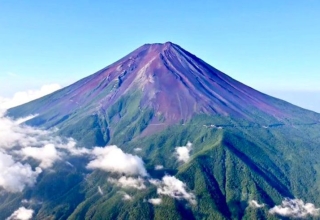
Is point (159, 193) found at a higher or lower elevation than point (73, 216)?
higher

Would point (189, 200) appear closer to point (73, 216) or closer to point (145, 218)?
point (145, 218)

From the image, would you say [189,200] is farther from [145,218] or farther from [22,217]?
[22,217]

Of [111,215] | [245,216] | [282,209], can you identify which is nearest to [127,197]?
[111,215]

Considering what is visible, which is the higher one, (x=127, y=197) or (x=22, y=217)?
(x=127, y=197)

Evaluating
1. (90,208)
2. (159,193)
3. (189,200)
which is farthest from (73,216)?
(189,200)

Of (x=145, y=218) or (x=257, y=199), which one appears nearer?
(x=145, y=218)

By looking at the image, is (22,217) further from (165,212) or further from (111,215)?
(165,212)

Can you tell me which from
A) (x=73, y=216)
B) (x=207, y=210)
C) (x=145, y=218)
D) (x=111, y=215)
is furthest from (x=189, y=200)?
(x=73, y=216)
